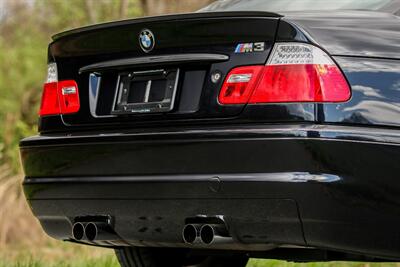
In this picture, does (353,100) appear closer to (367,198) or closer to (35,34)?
(367,198)

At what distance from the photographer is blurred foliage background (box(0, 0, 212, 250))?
10180 mm

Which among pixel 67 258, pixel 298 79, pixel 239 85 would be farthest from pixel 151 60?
pixel 67 258

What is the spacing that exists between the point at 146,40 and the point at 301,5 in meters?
0.96

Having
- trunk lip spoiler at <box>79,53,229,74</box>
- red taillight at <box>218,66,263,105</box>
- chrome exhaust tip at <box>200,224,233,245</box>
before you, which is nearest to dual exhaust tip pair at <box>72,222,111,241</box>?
chrome exhaust tip at <box>200,224,233,245</box>

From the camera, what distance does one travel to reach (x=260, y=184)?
12.4ft

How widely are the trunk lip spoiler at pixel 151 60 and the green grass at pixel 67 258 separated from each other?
1.88m

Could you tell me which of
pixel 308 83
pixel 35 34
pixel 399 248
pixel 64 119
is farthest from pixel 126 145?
pixel 35 34

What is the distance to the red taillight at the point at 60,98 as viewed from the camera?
15.1 ft

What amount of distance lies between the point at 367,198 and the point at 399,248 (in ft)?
0.79

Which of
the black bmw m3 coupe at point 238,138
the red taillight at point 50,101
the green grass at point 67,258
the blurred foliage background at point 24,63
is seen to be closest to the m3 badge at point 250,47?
the black bmw m3 coupe at point 238,138

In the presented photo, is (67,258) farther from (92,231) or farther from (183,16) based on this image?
(183,16)

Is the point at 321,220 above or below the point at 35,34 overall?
above

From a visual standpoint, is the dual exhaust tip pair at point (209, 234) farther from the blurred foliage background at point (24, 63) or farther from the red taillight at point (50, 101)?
the blurred foliage background at point (24, 63)

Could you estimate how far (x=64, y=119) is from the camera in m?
4.59
